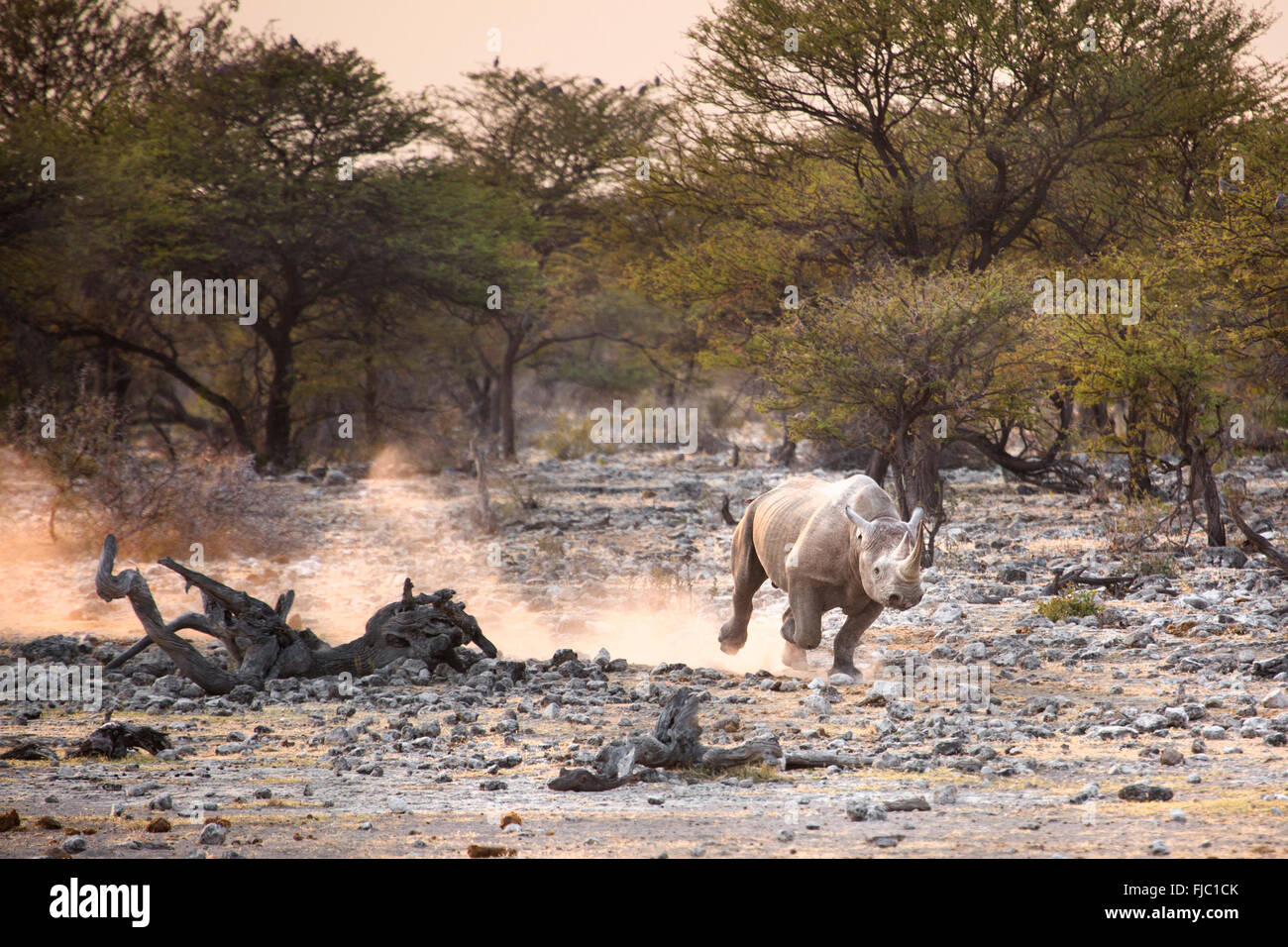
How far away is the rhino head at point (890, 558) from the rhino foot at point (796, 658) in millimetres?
1073

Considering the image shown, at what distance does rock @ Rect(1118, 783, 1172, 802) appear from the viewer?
5.92 m

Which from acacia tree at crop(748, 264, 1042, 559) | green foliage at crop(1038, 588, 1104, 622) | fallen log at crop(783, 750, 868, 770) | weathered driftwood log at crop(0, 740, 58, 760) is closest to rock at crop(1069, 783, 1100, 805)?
fallen log at crop(783, 750, 868, 770)

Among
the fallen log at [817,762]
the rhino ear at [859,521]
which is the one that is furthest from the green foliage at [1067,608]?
the fallen log at [817,762]

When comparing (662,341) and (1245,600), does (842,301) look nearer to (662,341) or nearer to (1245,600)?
(1245,600)

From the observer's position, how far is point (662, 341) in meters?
38.4

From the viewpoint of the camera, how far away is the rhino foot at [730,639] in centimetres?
1108

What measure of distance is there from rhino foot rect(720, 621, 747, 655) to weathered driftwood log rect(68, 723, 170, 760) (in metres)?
4.91

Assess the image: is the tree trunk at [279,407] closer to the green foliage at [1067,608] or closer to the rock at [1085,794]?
the green foliage at [1067,608]

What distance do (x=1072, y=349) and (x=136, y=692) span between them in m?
13.4

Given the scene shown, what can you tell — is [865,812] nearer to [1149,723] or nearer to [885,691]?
[1149,723]

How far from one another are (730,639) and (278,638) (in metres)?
3.67

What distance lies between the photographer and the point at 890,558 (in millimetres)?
8727

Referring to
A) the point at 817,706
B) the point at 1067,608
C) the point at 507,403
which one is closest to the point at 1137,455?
the point at 1067,608

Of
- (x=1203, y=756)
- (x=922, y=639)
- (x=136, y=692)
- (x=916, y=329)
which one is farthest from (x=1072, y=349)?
(x=136, y=692)
